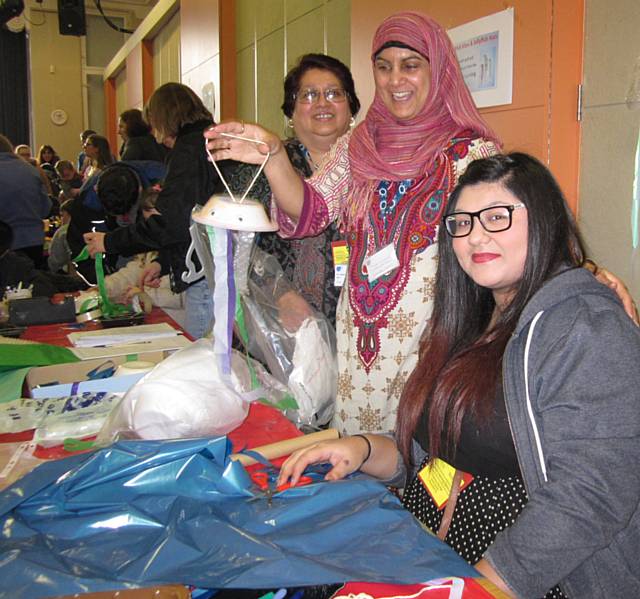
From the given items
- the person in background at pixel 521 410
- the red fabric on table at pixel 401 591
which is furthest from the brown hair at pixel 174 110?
the red fabric on table at pixel 401 591

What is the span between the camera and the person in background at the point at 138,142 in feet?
14.8

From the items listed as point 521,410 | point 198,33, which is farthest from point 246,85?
point 521,410

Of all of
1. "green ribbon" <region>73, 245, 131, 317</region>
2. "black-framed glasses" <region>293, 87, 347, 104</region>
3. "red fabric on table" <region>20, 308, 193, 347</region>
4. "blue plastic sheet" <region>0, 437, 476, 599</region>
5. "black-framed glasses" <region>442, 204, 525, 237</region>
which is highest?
"black-framed glasses" <region>293, 87, 347, 104</region>

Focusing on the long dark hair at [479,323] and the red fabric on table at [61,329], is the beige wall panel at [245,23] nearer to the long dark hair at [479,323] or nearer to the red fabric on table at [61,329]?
the red fabric on table at [61,329]

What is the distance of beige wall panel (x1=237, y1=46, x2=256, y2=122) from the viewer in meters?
5.70

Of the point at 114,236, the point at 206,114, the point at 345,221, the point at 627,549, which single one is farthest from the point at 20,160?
the point at 627,549

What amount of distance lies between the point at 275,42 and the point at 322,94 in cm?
316

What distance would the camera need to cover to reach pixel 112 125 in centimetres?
1391

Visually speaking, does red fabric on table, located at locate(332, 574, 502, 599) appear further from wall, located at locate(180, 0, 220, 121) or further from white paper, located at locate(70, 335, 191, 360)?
wall, located at locate(180, 0, 220, 121)

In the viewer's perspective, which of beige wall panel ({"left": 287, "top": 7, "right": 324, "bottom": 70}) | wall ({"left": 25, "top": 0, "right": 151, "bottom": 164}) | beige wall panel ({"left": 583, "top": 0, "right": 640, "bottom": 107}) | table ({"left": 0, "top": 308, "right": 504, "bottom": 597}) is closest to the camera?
table ({"left": 0, "top": 308, "right": 504, "bottom": 597})

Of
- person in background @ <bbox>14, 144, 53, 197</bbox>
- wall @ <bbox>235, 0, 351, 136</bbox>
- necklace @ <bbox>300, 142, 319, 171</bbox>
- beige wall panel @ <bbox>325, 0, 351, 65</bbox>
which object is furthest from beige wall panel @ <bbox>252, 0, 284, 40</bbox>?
necklace @ <bbox>300, 142, 319, 171</bbox>

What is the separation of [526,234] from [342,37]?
10.8 ft

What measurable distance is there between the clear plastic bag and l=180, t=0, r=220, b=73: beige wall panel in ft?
15.9

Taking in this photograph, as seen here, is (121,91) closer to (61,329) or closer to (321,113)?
(61,329)
